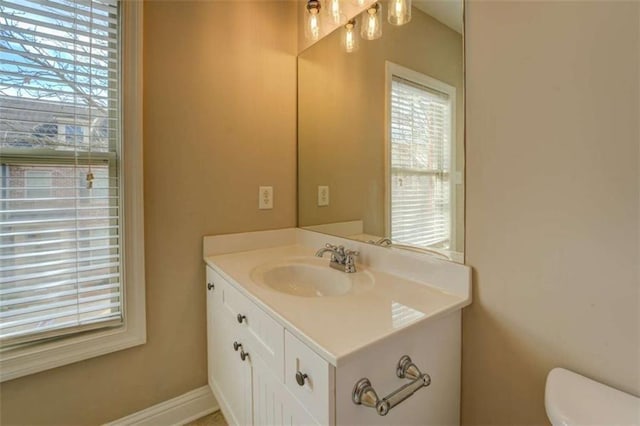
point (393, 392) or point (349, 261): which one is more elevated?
point (349, 261)

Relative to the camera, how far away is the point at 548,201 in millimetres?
796

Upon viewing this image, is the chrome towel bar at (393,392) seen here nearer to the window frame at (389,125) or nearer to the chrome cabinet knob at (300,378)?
the chrome cabinet knob at (300,378)

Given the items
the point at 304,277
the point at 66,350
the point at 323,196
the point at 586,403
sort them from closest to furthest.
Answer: the point at 586,403, the point at 66,350, the point at 304,277, the point at 323,196

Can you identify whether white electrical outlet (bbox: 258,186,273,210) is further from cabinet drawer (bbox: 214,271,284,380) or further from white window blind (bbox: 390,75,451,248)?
white window blind (bbox: 390,75,451,248)

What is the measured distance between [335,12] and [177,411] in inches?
80.4

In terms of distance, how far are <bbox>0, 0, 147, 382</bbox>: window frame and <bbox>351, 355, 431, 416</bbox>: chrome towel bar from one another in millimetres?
1086

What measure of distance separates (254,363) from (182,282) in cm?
64

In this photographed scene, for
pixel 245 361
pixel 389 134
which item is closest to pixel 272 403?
pixel 245 361

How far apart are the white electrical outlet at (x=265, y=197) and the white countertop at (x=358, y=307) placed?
47cm

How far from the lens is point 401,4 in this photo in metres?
1.15

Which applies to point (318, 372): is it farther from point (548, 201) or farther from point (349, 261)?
point (548, 201)

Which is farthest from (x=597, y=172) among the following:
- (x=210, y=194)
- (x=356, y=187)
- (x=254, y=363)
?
(x=210, y=194)

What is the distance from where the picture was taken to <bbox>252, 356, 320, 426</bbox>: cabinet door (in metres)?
0.79

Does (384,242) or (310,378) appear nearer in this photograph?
(310,378)
